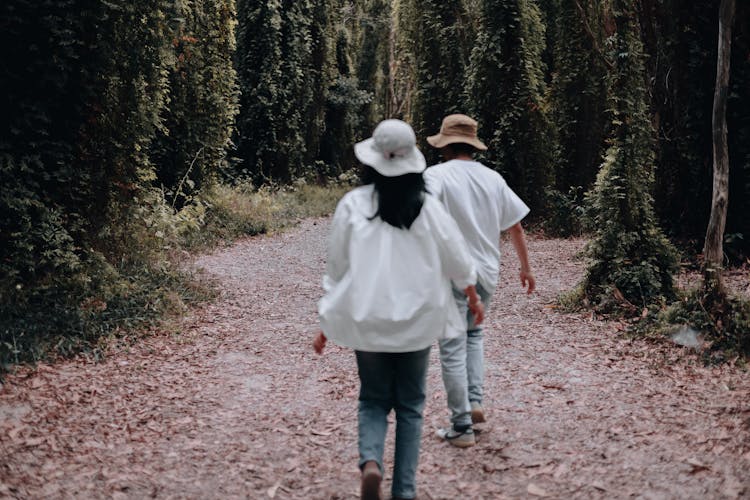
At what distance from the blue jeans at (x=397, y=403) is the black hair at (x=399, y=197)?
2.20ft

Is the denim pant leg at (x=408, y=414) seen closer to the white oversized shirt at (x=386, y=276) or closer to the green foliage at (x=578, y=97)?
the white oversized shirt at (x=386, y=276)

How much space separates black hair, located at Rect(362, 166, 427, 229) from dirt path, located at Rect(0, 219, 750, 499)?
5.36 ft

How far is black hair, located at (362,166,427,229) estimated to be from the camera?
9.98 feet

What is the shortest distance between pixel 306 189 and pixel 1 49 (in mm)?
15550

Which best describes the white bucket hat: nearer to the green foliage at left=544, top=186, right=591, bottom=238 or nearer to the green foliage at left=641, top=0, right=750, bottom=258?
the green foliage at left=641, top=0, right=750, bottom=258

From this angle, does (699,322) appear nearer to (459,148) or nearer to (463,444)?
(463,444)

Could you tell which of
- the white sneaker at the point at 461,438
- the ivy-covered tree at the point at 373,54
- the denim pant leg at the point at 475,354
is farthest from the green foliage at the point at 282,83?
the white sneaker at the point at 461,438

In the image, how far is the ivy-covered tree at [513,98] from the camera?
14125 millimetres

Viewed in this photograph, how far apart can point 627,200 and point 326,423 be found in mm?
4811

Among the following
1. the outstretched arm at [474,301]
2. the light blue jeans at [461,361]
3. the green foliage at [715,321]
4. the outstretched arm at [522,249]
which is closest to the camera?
the outstretched arm at [474,301]

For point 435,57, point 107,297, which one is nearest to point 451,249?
point 107,297

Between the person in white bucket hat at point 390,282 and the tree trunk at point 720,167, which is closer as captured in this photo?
the person in white bucket hat at point 390,282

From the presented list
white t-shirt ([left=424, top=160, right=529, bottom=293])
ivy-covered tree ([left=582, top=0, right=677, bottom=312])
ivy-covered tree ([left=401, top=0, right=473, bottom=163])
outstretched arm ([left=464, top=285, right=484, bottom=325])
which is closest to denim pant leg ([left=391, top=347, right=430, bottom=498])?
outstretched arm ([left=464, top=285, right=484, bottom=325])

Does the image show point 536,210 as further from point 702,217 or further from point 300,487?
point 300,487
